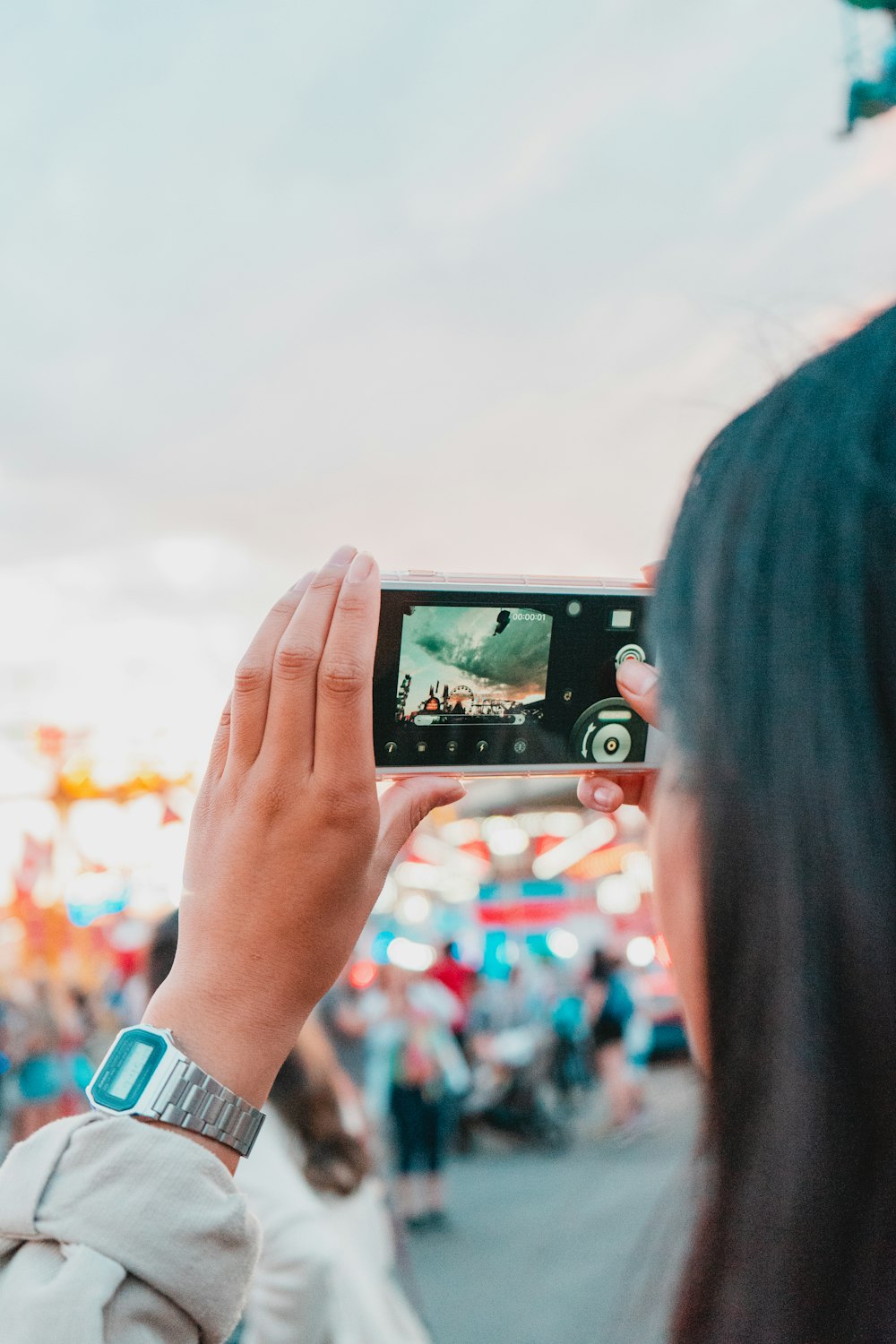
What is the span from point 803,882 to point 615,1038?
9615 mm

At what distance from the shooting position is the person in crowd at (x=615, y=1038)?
30.5 feet

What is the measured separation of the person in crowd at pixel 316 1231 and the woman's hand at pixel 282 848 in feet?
3.28

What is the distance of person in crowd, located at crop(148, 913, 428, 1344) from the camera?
6.72ft

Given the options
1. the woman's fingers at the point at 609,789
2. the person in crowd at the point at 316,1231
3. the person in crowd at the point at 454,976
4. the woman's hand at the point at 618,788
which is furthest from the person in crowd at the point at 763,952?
the person in crowd at the point at 454,976

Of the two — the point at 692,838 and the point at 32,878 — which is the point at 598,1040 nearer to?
the point at 692,838

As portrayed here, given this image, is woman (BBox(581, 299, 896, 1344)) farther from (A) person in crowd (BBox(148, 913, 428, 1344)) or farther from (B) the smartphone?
(A) person in crowd (BBox(148, 913, 428, 1344))

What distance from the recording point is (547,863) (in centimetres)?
2834

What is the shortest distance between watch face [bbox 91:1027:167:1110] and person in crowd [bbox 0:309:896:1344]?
0.02 meters

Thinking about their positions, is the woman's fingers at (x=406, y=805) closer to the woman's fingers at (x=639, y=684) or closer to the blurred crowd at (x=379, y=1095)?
the woman's fingers at (x=639, y=684)

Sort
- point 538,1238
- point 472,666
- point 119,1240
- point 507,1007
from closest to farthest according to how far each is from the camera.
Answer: point 119,1240 < point 472,666 < point 538,1238 < point 507,1007

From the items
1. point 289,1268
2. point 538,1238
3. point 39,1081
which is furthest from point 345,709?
point 39,1081

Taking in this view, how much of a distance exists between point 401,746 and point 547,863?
27.7 meters

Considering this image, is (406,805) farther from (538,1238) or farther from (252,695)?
(538,1238)

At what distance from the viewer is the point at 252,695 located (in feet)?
3.16
